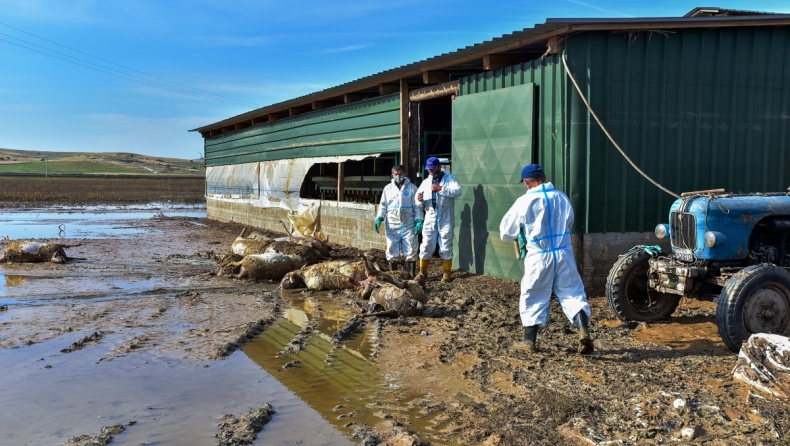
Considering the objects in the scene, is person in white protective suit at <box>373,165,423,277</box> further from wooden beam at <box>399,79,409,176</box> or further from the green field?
the green field

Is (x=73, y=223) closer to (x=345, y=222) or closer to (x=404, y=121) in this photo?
(x=345, y=222)

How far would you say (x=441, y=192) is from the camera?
1083cm

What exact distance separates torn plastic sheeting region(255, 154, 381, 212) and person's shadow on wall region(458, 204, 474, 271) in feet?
18.8

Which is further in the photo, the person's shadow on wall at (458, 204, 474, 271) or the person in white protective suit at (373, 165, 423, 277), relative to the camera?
the person in white protective suit at (373, 165, 423, 277)

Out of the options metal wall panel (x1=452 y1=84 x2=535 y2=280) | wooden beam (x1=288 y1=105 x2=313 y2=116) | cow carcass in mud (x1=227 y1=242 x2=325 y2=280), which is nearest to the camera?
metal wall panel (x1=452 y1=84 x2=535 y2=280)

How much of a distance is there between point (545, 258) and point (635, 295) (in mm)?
1829

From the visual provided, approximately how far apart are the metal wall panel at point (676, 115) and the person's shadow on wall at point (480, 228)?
209cm

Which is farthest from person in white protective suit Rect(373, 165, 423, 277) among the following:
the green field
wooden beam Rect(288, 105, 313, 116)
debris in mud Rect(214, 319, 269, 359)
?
the green field

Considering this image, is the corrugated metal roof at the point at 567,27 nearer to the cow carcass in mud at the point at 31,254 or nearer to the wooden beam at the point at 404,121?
the wooden beam at the point at 404,121

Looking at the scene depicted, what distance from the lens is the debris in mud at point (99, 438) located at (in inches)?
178

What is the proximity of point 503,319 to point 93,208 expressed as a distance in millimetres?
31907

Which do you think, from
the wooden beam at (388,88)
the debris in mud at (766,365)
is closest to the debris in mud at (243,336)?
the debris in mud at (766,365)

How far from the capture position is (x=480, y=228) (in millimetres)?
11070

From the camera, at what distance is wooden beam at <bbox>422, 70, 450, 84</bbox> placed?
1224 cm
